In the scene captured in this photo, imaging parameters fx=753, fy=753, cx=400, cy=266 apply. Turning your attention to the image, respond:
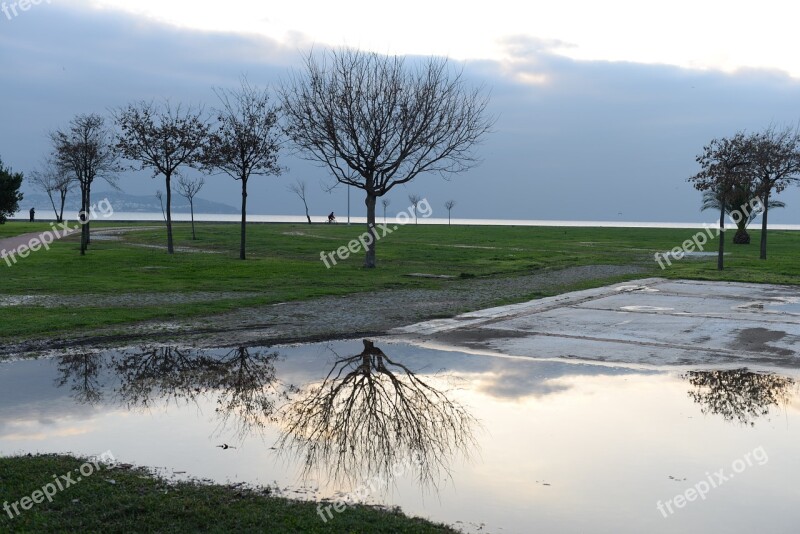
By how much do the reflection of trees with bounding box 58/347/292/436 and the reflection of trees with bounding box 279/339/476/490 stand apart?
0.57m

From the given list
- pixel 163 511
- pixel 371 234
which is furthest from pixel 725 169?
pixel 163 511

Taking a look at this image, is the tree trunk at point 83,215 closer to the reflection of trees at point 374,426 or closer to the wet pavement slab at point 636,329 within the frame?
the wet pavement slab at point 636,329

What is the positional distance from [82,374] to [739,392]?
30.9 ft

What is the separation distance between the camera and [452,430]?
853 centimetres

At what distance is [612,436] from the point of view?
8.37 m

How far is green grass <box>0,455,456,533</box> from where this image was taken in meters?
5.64

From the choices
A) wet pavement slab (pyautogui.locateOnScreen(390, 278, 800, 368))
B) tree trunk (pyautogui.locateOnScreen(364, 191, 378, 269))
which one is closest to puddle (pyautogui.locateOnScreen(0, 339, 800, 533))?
wet pavement slab (pyautogui.locateOnScreen(390, 278, 800, 368))

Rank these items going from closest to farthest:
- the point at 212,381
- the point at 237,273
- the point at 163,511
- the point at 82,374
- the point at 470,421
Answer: the point at 163,511, the point at 470,421, the point at 212,381, the point at 82,374, the point at 237,273

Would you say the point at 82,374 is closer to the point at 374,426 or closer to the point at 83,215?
the point at 374,426

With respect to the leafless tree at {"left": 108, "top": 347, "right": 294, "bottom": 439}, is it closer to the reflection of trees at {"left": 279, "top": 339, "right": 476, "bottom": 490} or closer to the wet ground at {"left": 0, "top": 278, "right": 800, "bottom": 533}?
the wet ground at {"left": 0, "top": 278, "right": 800, "bottom": 533}

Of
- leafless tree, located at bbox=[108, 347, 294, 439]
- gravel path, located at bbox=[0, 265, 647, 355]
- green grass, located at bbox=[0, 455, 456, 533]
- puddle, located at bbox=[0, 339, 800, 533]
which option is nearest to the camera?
green grass, located at bbox=[0, 455, 456, 533]

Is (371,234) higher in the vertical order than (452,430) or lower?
higher

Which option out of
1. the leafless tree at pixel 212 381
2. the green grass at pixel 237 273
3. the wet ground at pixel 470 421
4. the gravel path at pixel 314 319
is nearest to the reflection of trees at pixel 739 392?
the wet ground at pixel 470 421

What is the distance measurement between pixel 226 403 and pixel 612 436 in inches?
187
